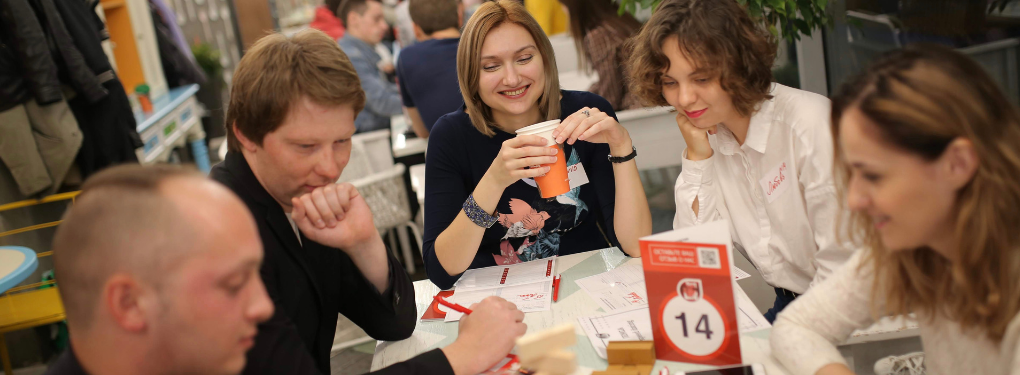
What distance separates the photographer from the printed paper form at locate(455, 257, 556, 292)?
171cm

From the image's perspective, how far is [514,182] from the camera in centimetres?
189

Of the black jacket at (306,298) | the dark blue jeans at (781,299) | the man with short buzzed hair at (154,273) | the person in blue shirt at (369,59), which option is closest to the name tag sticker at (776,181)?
the dark blue jeans at (781,299)

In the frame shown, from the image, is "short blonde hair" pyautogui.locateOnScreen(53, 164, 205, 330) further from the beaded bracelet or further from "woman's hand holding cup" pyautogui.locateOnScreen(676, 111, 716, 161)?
"woman's hand holding cup" pyautogui.locateOnScreen(676, 111, 716, 161)

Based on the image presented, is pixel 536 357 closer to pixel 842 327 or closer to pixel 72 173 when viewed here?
pixel 842 327

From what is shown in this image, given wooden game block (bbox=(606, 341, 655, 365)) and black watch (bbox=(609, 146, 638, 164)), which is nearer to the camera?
wooden game block (bbox=(606, 341, 655, 365))

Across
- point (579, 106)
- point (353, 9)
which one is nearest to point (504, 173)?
point (579, 106)

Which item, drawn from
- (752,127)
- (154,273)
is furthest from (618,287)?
(154,273)

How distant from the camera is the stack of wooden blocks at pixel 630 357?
1199 mm

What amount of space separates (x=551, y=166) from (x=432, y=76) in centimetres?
218

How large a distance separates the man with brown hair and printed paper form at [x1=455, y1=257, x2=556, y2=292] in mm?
267

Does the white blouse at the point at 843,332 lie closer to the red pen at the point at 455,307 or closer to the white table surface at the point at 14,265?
the red pen at the point at 455,307

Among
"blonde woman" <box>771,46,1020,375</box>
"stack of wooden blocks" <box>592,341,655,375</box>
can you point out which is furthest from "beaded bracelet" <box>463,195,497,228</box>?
"blonde woman" <box>771,46,1020,375</box>

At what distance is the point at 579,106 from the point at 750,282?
2.36 ft

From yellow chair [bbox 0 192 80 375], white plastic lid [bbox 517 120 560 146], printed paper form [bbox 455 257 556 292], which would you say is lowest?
yellow chair [bbox 0 192 80 375]
